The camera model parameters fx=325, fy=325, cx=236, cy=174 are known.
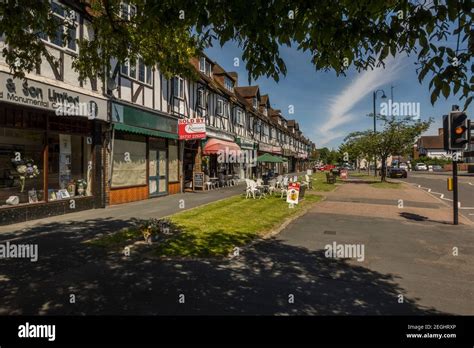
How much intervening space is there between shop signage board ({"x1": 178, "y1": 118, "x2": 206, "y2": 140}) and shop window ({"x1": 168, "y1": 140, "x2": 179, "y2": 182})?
0.73 m

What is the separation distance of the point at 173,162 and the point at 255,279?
1387 centimetres

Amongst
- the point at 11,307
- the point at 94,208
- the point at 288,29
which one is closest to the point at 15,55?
the point at 11,307

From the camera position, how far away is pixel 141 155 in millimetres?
15461

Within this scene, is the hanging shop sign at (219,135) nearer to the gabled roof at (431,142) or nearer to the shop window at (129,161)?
the shop window at (129,161)

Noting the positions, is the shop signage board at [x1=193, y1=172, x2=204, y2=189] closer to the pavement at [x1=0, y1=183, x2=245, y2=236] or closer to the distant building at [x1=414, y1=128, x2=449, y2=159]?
the pavement at [x1=0, y1=183, x2=245, y2=236]

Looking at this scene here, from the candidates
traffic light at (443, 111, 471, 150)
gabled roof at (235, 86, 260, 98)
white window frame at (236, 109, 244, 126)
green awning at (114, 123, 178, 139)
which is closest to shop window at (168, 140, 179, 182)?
green awning at (114, 123, 178, 139)

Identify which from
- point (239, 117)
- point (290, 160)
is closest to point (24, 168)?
point (239, 117)

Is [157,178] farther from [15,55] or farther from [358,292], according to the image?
[358,292]

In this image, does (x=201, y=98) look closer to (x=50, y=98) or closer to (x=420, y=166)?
(x=50, y=98)

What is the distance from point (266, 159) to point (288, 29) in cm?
2057

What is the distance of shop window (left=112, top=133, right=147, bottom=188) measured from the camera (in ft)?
44.9

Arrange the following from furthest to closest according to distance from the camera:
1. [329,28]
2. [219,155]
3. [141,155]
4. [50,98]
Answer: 1. [219,155]
2. [141,155]
3. [50,98]
4. [329,28]

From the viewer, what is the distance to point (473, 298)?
469cm

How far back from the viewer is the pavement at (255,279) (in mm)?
4230
